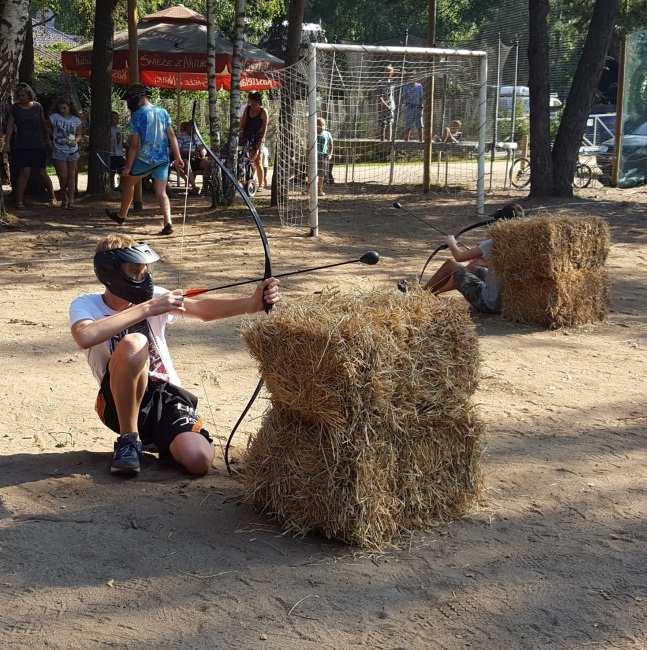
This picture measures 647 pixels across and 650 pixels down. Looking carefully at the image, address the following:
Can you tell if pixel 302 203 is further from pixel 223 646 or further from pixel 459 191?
pixel 223 646

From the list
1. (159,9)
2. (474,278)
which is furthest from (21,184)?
(159,9)

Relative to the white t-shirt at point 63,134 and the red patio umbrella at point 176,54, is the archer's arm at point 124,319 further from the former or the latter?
the red patio umbrella at point 176,54

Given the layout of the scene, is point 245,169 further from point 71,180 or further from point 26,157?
point 26,157

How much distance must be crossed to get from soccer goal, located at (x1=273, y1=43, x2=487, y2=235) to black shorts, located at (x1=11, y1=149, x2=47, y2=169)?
3.46 meters

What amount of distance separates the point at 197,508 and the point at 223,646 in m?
1.16

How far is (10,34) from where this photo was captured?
11.8 m

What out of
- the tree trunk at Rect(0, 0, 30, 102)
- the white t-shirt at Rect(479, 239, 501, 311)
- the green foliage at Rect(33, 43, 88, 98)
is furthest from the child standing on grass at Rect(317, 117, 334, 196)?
the green foliage at Rect(33, 43, 88, 98)

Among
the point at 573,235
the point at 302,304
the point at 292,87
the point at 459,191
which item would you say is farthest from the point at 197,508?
the point at 459,191

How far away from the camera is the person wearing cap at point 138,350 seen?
4.47 metres

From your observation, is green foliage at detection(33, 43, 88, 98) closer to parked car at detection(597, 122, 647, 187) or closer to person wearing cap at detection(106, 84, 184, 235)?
parked car at detection(597, 122, 647, 187)

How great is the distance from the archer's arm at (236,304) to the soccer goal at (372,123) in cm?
778

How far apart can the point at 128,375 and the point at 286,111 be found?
10.4m

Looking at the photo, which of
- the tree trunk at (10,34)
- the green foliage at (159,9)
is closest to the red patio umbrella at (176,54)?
the green foliage at (159,9)

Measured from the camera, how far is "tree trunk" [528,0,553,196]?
15.7m
